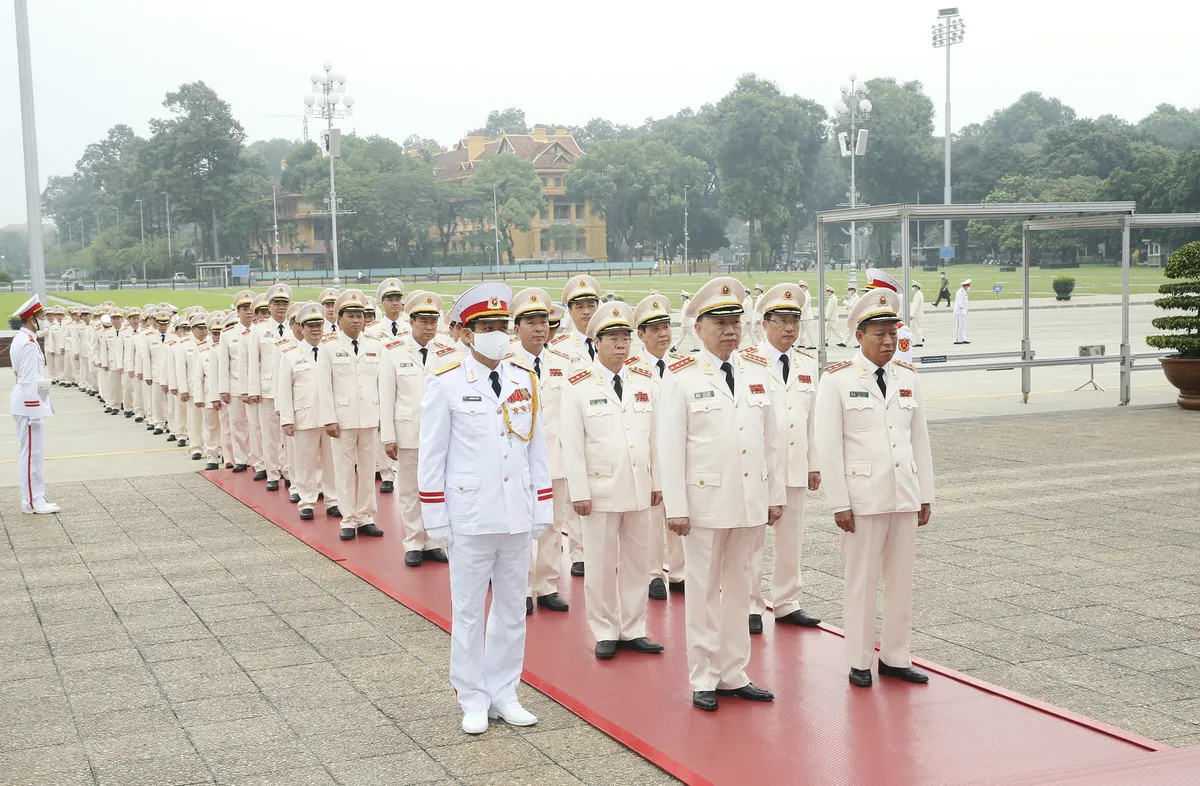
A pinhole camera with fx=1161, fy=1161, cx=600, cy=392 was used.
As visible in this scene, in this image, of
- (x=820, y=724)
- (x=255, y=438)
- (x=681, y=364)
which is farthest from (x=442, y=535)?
(x=255, y=438)

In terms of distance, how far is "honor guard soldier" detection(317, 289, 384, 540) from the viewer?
9.91 meters

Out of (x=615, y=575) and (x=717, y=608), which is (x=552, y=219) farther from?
(x=717, y=608)

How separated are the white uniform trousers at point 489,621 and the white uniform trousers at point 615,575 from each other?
3.12ft

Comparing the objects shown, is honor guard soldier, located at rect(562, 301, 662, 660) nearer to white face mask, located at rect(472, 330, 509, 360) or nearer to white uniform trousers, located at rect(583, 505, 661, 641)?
white uniform trousers, located at rect(583, 505, 661, 641)

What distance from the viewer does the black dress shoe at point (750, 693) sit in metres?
5.58

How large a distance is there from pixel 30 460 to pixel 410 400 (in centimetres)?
467

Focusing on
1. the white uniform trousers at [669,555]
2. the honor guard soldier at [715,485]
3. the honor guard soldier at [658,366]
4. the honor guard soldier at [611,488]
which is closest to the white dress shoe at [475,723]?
the honor guard soldier at [715,485]

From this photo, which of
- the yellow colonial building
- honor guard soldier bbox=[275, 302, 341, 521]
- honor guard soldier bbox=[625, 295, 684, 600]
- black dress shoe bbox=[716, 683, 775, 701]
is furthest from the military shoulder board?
the yellow colonial building

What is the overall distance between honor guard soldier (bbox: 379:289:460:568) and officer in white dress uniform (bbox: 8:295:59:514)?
4198mm

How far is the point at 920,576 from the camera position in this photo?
7934 millimetres

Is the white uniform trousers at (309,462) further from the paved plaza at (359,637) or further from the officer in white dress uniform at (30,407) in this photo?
the officer in white dress uniform at (30,407)

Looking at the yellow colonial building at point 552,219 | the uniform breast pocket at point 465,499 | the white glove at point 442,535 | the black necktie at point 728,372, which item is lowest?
the white glove at point 442,535

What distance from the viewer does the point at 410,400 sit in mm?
9148

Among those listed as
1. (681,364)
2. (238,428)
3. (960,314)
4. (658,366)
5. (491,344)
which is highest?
(491,344)
